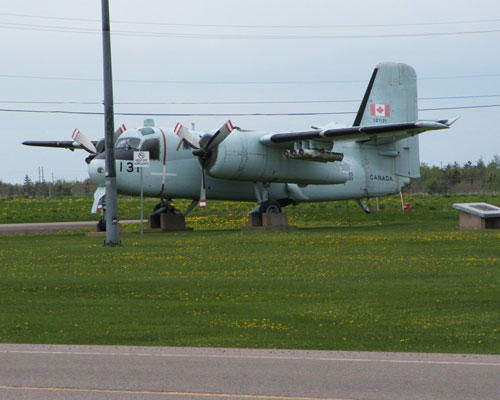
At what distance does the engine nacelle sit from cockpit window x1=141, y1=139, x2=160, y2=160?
7.06 feet

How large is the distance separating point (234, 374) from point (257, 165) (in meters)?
28.6

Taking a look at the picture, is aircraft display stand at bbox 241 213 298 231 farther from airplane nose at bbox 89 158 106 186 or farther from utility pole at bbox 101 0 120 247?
utility pole at bbox 101 0 120 247

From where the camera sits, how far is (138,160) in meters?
35.0

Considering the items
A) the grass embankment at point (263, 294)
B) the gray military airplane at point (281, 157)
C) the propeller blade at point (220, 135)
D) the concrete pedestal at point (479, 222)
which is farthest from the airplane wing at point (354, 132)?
the grass embankment at point (263, 294)

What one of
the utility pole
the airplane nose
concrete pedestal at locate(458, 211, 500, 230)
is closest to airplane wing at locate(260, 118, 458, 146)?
concrete pedestal at locate(458, 211, 500, 230)

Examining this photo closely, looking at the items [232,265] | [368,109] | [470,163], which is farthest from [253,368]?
[470,163]

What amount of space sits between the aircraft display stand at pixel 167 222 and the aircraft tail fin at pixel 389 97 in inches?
390

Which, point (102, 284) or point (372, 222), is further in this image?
point (372, 222)

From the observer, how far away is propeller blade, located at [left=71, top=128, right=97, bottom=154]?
130 feet

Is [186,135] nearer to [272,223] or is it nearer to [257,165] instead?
[257,165]

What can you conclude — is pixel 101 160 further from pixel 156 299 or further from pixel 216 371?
pixel 216 371

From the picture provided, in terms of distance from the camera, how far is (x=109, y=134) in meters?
30.3

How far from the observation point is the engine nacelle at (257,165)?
37.2m

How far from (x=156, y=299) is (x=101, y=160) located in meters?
20.5
